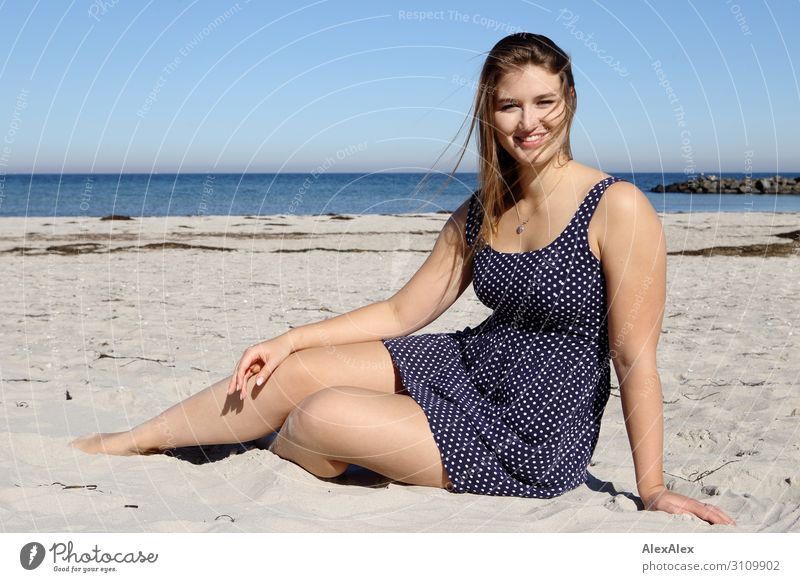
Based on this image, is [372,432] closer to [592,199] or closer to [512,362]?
[512,362]

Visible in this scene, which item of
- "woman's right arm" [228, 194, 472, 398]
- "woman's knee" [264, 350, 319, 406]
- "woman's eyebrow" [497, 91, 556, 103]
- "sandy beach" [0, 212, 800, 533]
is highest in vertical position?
"woman's eyebrow" [497, 91, 556, 103]

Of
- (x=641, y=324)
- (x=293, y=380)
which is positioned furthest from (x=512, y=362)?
(x=293, y=380)

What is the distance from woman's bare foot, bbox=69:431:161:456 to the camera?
120 inches

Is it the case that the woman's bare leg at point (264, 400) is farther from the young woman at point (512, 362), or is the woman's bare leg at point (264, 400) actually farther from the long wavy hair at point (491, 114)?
the long wavy hair at point (491, 114)

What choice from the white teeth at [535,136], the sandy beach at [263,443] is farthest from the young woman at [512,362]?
the sandy beach at [263,443]

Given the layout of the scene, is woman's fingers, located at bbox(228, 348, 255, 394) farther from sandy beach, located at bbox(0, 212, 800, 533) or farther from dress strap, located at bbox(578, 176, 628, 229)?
dress strap, located at bbox(578, 176, 628, 229)

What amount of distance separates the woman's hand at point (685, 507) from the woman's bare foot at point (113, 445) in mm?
1777

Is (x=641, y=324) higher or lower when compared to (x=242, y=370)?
higher

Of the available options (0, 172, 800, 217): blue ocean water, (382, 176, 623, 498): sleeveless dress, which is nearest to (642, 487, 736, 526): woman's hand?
(382, 176, 623, 498): sleeveless dress

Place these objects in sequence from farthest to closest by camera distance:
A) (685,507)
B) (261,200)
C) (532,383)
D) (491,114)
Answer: (261,200), (491,114), (532,383), (685,507)

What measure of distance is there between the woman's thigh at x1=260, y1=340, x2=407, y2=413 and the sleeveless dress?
0.07 m

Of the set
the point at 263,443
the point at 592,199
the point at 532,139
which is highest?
the point at 532,139

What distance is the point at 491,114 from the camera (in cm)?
284

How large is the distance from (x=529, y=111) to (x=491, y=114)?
152 millimetres
